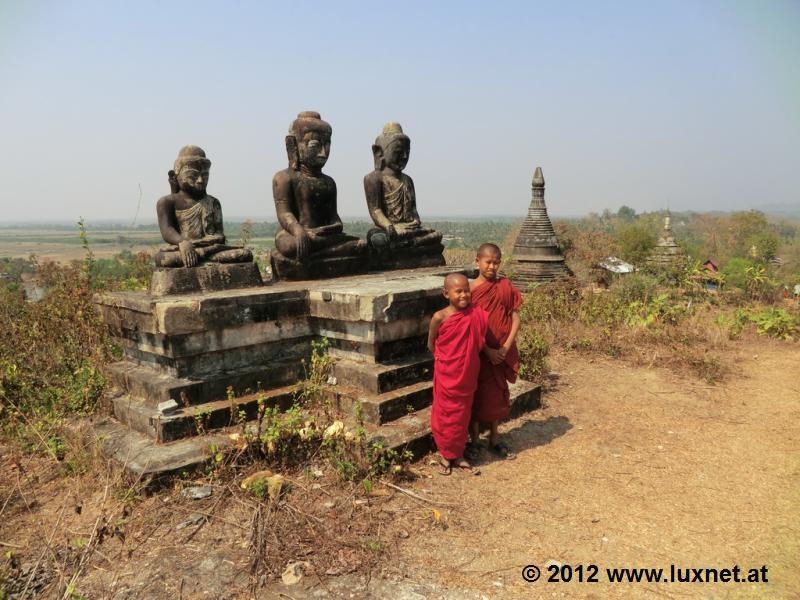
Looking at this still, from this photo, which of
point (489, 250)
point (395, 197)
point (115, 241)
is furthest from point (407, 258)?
point (115, 241)

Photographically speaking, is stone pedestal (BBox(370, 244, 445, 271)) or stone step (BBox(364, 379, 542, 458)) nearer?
stone step (BBox(364, 379, 542, 458))

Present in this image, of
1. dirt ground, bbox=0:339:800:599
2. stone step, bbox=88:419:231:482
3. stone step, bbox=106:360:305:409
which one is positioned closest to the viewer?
dirt ground, bbox=0:339:800:599

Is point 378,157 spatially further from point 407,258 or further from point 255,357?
point 255,357

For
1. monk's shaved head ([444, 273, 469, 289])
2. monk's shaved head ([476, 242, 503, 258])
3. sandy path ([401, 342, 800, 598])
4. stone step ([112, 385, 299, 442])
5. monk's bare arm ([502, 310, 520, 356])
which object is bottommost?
sandy path ([401, 342, 800, 598])

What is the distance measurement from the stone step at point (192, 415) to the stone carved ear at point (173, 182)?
1.85 meters

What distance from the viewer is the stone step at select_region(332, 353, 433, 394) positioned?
4289 mm

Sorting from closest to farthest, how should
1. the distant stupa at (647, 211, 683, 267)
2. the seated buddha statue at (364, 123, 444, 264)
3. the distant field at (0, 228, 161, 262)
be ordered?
the seated buddha statue at (364, 123, 444, 264) < the distant field at (0, 228, 161, 262) < the distant stupa at (647, 211, 683, 267)

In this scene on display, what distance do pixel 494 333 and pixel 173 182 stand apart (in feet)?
10.4

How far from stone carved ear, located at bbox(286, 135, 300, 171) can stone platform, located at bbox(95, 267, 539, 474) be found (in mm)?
1265

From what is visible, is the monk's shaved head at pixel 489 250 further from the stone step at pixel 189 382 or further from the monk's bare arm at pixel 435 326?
the stone step at pixel 189 382

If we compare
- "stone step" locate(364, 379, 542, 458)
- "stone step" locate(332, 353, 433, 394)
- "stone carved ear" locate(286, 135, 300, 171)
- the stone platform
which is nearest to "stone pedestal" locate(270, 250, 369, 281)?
the stone platform

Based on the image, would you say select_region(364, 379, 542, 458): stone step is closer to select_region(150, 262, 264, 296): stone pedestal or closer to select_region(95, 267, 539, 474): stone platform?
select_region(95, 267, 539, 474): stone platform

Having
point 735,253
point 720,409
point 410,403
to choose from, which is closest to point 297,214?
point 410,403

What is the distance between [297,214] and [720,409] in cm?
475
